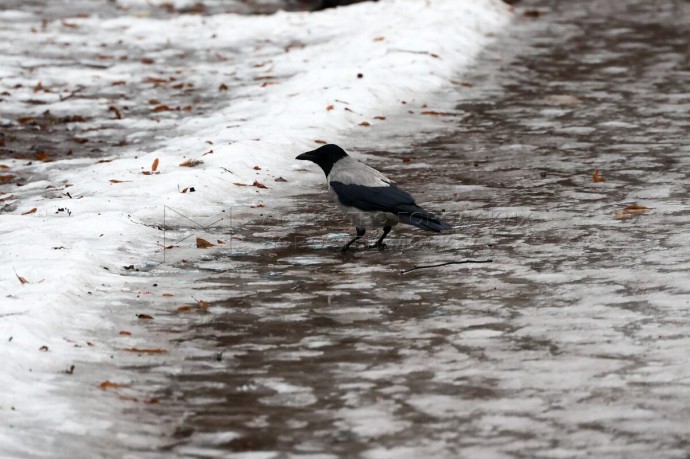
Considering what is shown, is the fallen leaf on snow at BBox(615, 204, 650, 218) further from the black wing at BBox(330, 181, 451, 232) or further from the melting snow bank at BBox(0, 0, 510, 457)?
the melting snow bank at BBox(0, 0, 510, 457)

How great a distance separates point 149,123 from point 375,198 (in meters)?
5.75

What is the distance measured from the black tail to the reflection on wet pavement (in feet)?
0.85

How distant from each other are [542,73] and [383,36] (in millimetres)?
2628

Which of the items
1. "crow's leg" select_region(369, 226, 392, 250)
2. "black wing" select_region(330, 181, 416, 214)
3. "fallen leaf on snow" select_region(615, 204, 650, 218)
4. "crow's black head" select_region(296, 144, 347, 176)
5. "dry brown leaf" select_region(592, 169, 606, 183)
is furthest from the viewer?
"dry brown leaf" select_region(592, 169, 606, 183)

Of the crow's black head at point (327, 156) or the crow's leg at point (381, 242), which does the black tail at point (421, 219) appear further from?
the crow's black head at point (327, 156)

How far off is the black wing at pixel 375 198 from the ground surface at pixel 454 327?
36 cm

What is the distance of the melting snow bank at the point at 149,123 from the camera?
231 inches

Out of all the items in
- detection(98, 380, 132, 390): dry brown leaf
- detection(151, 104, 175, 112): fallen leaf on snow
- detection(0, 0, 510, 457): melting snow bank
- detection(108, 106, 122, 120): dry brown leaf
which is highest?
detection(98, 380, 132, 390): dry brown leaf

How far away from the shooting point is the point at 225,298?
6.63 m

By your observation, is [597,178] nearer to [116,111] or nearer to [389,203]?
[389,203]

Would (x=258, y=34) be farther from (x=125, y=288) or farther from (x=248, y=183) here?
(x=125, y=288)

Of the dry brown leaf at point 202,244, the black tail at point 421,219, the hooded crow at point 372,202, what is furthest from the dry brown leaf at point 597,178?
Result: the dry brown leaf at point 202,244

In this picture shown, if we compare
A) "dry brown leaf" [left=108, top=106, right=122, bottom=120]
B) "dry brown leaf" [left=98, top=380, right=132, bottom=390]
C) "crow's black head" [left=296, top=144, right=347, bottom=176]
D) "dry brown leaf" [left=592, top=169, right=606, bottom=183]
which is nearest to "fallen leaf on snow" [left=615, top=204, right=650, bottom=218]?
"dry brown leaf" [left=592, top=169, right=606, bottom=183]

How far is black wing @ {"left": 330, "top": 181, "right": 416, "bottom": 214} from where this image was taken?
24.3ft
